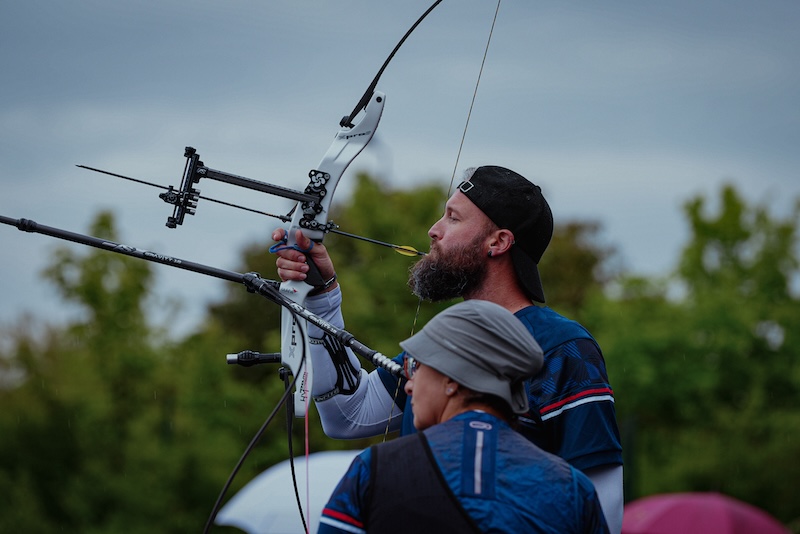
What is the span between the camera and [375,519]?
257 cm

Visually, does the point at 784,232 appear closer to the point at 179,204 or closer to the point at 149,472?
the point at 149,472

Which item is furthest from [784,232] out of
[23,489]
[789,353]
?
[23,489]

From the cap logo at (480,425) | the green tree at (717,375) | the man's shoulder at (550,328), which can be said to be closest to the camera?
the cap logo at (480,425)

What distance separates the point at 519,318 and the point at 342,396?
747 mm

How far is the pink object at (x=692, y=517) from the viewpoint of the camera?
1241 cm

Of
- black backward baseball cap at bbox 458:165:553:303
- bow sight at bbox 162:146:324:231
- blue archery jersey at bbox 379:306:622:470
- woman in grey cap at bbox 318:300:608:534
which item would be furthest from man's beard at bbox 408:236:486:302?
woman in grey cap at bbox 318:300:608:534

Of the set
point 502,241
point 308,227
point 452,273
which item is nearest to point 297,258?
point 308,227

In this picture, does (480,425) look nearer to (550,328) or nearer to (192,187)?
(550,328)

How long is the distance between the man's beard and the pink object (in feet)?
30.2

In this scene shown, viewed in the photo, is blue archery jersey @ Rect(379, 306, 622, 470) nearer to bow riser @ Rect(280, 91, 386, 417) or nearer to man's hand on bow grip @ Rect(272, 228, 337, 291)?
bow riser @ Rect(280, 91, 386, 417)

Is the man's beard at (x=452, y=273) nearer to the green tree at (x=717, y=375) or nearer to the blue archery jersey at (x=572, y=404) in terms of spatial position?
the blue archery jersey at (x=572, y=404)

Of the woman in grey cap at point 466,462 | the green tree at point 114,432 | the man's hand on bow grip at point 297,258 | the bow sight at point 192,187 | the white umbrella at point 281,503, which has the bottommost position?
the green tree at point 114,432

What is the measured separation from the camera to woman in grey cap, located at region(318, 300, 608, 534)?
2.57 metres

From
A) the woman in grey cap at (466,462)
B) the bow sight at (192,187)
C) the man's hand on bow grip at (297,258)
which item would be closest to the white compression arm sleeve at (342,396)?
the man's hand on bow grip at (297,258)
